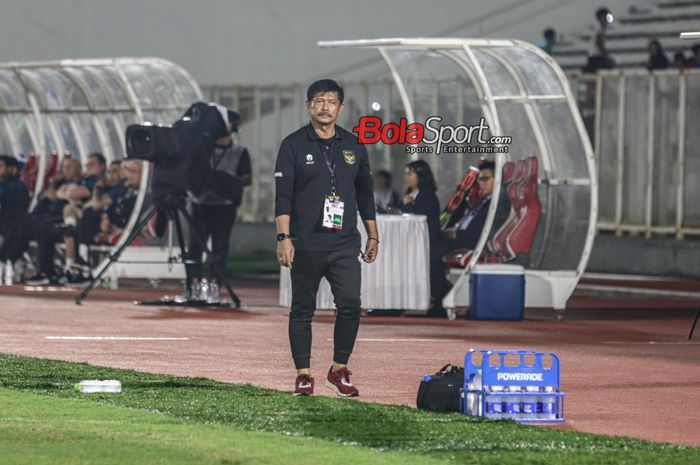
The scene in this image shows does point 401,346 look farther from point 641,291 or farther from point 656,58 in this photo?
point 656,58

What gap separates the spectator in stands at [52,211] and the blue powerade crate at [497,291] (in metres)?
7.44

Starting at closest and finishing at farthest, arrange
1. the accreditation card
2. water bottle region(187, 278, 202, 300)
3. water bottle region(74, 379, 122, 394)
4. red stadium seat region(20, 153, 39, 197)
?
water bottle region(74, 379, 122, 394) → the accreditation card → water bottle region(187, 278, 202, 300) → red stadium seat region(20, 153, 39, 197)

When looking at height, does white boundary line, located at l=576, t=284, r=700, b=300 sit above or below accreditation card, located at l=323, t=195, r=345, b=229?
below

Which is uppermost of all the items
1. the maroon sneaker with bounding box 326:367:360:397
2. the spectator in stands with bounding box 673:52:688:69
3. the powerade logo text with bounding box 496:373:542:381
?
the spectator in stands with bounding box 673:52:688:69

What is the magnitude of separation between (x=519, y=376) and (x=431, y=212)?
9.82 meters

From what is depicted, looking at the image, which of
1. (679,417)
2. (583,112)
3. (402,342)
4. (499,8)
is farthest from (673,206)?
(679,417)

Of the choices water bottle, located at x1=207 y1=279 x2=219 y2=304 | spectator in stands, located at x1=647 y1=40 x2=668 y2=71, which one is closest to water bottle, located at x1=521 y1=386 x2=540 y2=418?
water bottle, located at x1=207 y1=279 x2=219 y2=304

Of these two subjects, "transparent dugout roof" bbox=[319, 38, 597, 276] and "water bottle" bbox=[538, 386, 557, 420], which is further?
"transparent dugout roof" bbox=[319, 38, 597, 276]

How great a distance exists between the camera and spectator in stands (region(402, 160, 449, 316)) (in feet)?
68.8

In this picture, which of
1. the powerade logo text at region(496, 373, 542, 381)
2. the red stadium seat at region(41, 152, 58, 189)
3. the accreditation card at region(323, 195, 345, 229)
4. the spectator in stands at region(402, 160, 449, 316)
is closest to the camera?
the powerade logo text at region(496, 373, 542, 381)

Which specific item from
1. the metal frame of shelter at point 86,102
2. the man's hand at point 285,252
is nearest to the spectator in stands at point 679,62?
the metal frame of shelter at point 86,102

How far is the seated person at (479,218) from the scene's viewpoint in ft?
68.4

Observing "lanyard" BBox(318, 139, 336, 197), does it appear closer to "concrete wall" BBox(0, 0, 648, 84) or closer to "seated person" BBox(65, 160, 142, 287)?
"seated person" BBox(65, 160, 142, 287)

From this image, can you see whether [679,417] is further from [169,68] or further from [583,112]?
[583,112]
